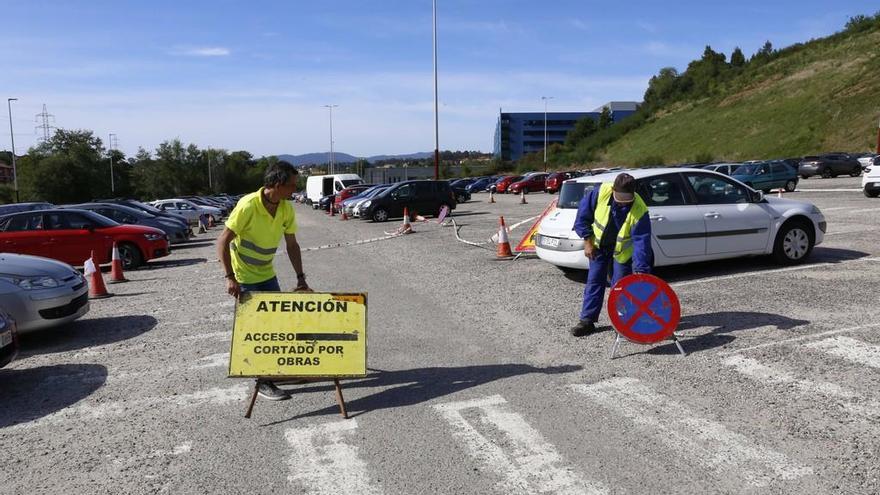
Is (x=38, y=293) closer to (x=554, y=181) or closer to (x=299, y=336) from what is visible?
(x=299, y=336)

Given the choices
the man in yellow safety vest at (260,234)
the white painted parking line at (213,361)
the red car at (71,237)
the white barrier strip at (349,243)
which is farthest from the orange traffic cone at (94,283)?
the man in yellow safety vest at (260,234)

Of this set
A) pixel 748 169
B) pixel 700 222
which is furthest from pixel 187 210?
pixel 700 222

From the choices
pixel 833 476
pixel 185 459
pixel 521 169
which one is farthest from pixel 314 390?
pixel 521 169

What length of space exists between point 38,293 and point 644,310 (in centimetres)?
664

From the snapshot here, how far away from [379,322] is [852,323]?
5012mm

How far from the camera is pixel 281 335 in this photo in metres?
5.16

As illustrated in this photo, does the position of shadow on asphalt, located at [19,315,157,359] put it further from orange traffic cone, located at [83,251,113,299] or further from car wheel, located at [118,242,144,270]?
car wheel, located at [118,242,144,270]

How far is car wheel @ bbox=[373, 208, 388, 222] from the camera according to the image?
85.9 ft

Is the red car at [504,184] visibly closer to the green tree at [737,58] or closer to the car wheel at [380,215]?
the car wheel at [380,215]

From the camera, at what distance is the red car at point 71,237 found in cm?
1451

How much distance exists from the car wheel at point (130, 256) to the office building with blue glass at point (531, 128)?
140 meters

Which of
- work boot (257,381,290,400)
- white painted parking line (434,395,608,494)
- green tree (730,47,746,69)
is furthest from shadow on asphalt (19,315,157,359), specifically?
green tree (730,47,746,69)

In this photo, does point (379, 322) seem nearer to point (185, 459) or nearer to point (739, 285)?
point (185, 459)

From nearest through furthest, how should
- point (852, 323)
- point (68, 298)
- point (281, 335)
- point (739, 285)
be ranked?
point (281, 335) → point (852, 323) → point (68, 298) → point (739, 285)
